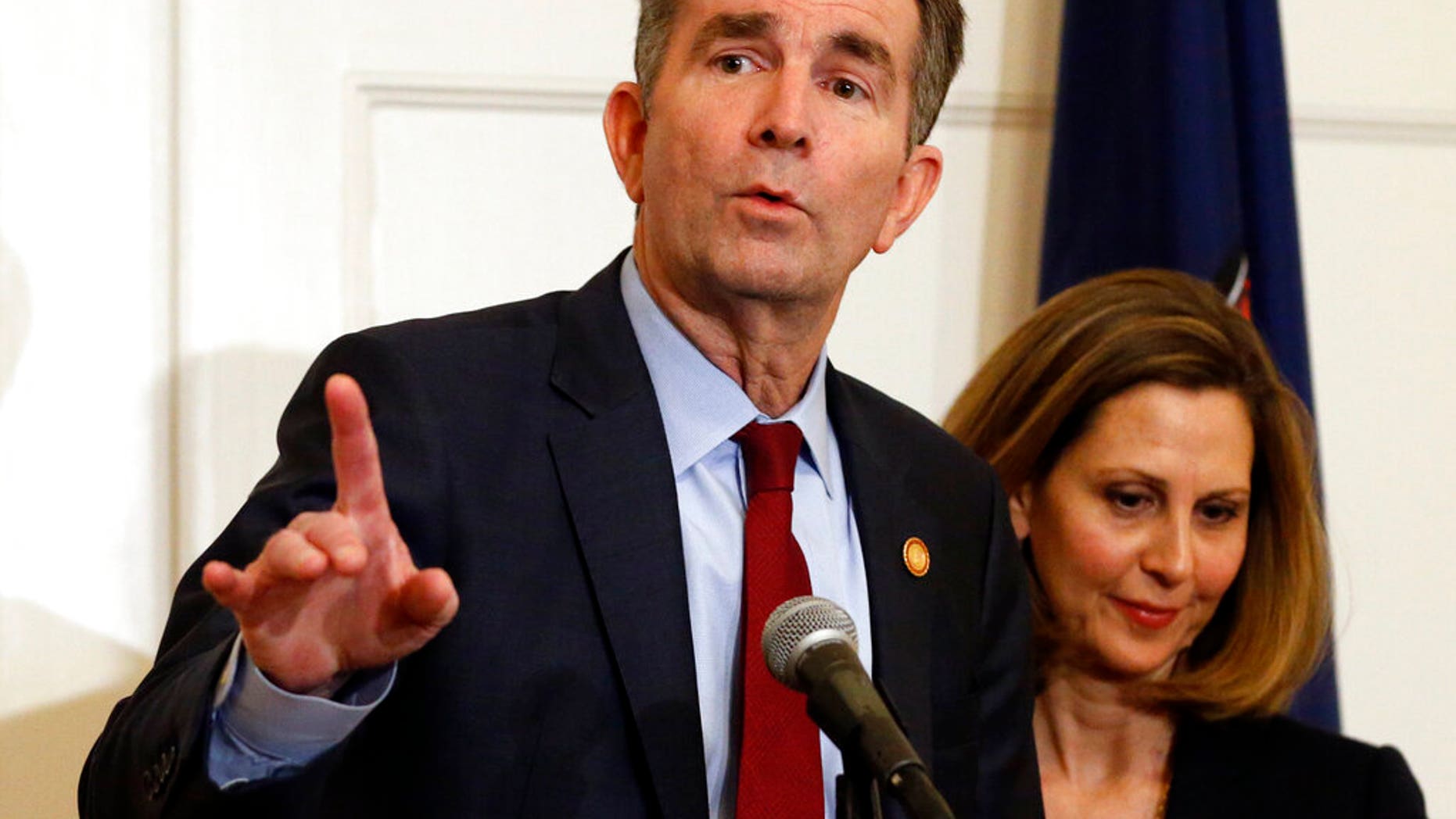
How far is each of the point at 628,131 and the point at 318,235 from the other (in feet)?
2.59

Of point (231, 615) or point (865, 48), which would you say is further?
point (865, 48)

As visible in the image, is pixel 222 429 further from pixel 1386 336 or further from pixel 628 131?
pixel 1386 336

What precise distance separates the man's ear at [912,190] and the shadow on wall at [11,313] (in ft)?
3.86

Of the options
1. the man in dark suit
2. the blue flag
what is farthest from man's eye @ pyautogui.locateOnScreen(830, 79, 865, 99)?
the blue flag

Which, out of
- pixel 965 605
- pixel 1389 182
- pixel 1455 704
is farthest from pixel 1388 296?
pixel 965 605

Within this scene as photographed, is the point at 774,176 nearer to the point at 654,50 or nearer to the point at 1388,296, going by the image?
the point at 654,50

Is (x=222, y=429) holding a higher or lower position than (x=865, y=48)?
lower

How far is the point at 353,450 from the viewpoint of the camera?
1174 millimetres

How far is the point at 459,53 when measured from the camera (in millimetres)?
2518

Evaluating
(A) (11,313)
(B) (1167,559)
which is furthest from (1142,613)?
(A) (11,313)

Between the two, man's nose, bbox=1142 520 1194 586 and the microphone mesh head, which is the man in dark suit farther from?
man's nose, bbox=1142 520 1194 586

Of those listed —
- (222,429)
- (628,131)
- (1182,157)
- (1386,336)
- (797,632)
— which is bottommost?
(797,632)

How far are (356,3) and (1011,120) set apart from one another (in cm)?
106

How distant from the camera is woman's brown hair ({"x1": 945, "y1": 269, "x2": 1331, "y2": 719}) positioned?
238 centimetres
